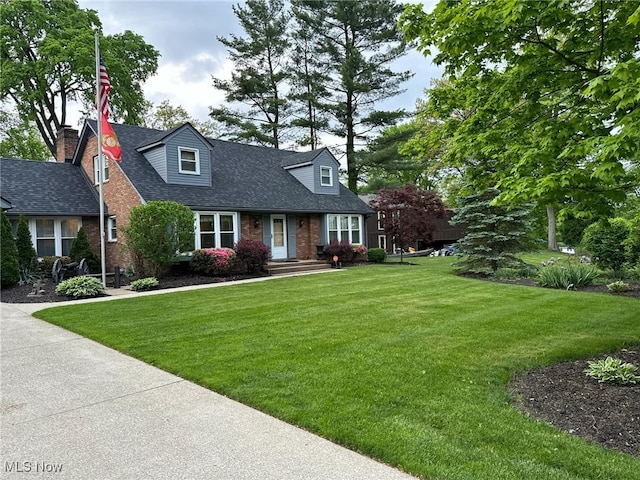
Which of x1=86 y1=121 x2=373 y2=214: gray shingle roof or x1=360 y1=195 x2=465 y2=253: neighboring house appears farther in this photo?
x1=360 y1=195 x2=465 y2=253: neighboring house

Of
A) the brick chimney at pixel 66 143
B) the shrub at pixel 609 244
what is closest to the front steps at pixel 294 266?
the shrub at pixel 609 244

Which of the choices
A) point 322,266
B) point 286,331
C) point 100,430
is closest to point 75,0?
point 322,266

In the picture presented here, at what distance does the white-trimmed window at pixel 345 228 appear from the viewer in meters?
19.8

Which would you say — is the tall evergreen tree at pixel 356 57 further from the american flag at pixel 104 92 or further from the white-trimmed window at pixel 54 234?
the white-trimmed window at pixel 54 234

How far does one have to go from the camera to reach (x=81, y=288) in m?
10.6

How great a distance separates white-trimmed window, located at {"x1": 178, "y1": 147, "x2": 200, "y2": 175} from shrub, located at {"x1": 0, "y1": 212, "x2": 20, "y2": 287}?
19.0 feet

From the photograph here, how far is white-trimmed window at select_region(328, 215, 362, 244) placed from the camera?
19750 millimetres

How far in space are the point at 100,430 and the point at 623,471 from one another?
147 inches

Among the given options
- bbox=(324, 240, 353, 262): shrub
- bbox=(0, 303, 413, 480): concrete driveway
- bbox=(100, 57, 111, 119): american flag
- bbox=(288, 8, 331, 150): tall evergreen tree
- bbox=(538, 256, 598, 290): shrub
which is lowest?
bbox=(0, 303, 413, 480): concrete driveway

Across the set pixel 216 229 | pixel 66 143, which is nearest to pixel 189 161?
pixel 216 229

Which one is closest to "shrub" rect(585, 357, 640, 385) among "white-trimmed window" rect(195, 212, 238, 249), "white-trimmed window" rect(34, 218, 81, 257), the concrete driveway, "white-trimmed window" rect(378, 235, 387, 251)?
the concrete driveway

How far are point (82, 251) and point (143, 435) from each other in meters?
13.8

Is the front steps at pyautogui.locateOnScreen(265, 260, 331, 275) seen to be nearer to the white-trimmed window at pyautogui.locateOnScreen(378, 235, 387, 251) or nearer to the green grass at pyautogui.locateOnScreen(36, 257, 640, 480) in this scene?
the green grass at pyautogui.locateOnScreen(36, 257, 640, 480)

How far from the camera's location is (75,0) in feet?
85.8
